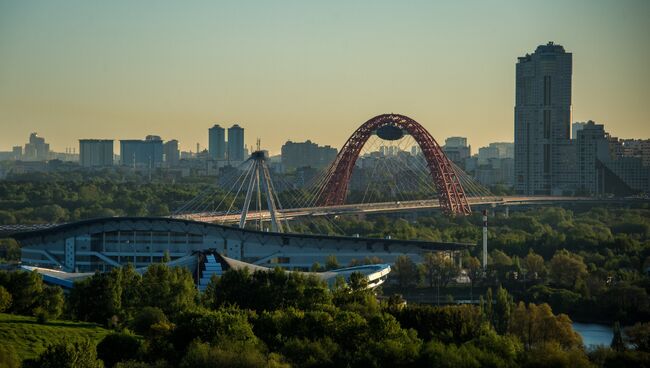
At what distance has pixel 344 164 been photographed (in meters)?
68.4

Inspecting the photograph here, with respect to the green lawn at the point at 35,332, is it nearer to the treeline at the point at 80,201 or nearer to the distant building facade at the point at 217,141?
the treeline at the point at 80,201

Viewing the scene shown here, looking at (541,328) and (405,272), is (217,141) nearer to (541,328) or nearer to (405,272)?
(405,272)

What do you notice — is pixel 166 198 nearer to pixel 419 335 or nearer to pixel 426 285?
pixel 426 285

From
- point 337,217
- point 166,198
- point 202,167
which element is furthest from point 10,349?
point 202,167

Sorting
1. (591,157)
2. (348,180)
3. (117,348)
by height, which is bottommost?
(117,348)

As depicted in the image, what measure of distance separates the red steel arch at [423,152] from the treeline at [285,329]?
35.1 metres

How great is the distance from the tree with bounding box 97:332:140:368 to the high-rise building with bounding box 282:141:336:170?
12902 centimetres

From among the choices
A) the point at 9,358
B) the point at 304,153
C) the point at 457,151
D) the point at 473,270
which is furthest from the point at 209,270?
the point at 304,153

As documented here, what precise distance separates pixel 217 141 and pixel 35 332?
6237 inches

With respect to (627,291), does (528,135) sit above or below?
above

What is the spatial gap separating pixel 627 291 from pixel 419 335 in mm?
14122

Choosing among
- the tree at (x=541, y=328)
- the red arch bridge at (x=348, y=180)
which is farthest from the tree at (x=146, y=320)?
the red arch bridge at (x=348, y=180)

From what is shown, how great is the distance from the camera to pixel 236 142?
177 metres

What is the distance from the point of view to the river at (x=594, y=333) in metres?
32.0
